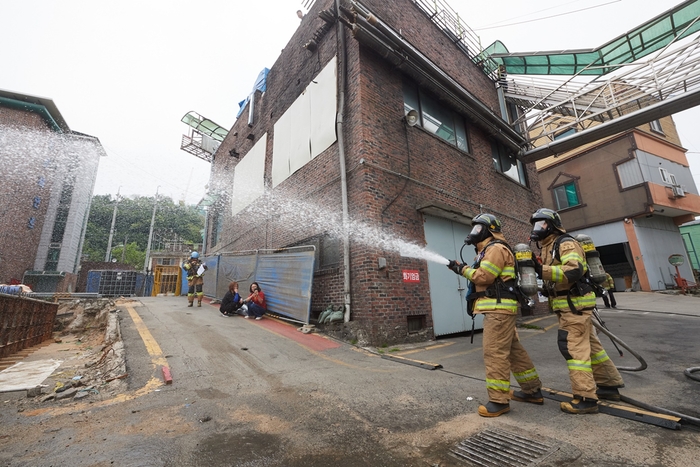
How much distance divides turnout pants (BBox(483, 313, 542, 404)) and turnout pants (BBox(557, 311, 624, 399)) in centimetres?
32

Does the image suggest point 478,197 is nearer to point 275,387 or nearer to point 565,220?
point 275,387

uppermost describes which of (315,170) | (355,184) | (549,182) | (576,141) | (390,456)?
(549,182)

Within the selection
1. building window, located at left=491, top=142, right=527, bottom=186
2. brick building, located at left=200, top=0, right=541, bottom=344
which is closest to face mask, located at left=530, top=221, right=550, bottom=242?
brick building, located at left=200, top=0, right=541, bottom=344

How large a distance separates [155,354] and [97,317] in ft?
23.6

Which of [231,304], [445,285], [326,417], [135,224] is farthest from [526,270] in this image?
[135,224]

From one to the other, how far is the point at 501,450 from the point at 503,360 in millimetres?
823

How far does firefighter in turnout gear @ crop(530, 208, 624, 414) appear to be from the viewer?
2.54m

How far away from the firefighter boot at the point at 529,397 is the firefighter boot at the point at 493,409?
45cm

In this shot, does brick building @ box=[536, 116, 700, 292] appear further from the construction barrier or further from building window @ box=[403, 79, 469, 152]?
the construction barrier

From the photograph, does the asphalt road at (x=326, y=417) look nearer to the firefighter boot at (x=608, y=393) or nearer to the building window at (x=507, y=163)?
the firefighter boot at (x=608, y=393)

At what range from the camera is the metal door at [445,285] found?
21.9 feet

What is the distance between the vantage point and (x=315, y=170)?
7879 millimetres

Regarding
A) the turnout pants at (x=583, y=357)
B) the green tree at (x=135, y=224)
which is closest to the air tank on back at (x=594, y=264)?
the turnout pants at (x=583, y=357)

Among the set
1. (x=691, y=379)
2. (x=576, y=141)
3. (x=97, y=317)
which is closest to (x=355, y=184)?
(x=691, y=379)
